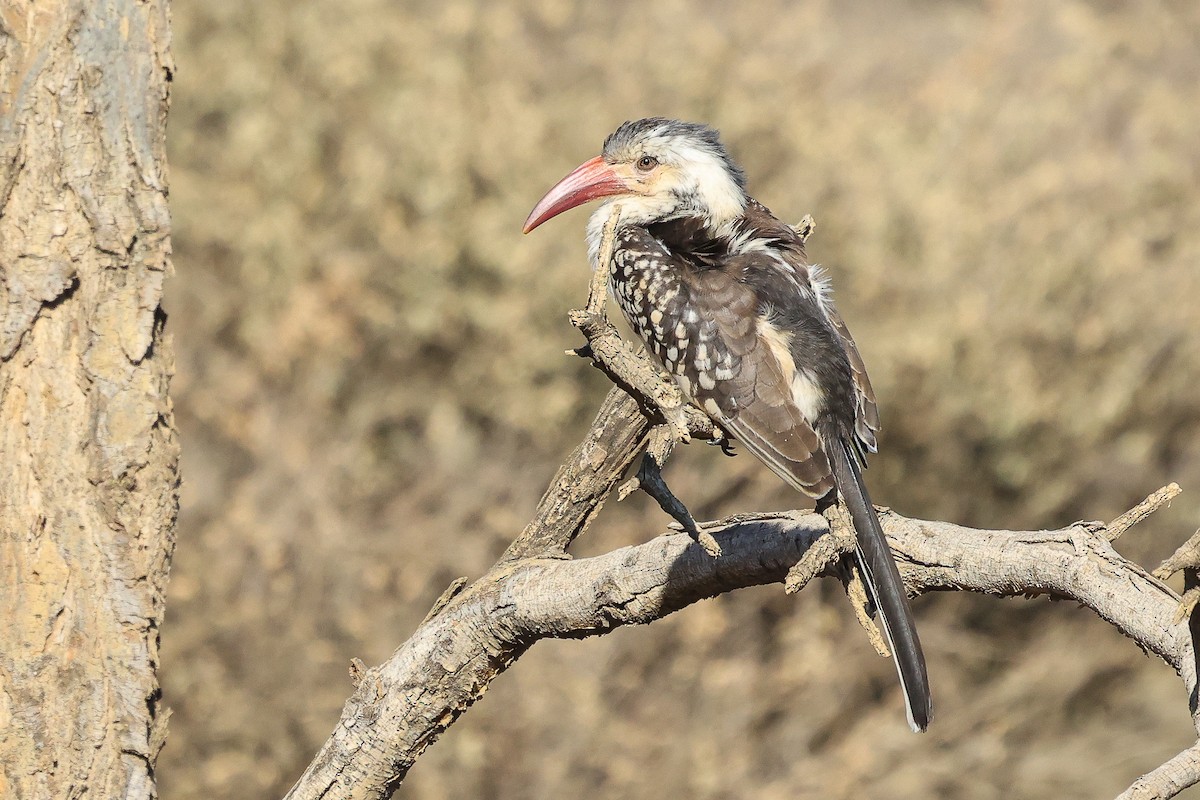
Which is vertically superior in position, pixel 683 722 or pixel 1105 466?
pixel 1105 466

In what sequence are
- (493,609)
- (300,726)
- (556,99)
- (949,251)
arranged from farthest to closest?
(556,99), (949,251), (300,726), (493,609)

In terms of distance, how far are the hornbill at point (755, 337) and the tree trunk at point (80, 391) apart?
1.20 m

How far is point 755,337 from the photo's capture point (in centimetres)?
336

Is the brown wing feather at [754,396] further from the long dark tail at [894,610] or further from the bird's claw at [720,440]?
the long dark tail at [894,610]

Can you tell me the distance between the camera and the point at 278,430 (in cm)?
682

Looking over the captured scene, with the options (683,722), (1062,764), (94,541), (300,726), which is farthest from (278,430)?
(1062,764)

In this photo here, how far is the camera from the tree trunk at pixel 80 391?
274cm

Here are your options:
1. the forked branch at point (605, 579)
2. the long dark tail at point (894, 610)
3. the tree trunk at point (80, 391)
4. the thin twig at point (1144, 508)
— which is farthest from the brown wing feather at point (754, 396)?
the tree trunk at point (80, 391)

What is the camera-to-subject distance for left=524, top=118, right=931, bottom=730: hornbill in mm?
2867

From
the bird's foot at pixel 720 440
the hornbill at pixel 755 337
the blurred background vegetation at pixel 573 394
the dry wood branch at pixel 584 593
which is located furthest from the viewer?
the blurred background vegetation at pixel 573 394

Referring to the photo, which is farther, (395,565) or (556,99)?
(556,99)

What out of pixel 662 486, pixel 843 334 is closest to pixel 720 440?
pixel 662 486

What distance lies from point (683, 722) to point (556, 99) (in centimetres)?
412

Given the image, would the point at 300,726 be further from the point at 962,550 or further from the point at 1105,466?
the point at 1105,466
